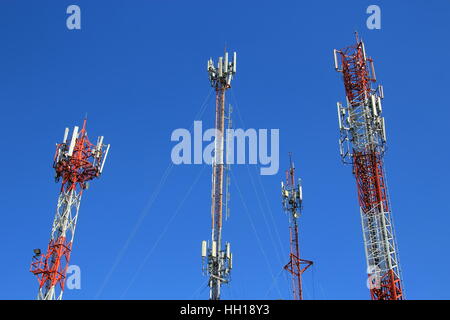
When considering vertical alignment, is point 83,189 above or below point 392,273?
above

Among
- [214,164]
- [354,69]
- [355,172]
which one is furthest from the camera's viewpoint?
[354,69]

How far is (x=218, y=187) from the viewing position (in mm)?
46438

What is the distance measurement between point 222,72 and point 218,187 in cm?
1236

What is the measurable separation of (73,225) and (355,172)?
32.2m

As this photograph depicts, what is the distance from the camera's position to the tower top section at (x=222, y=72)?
51.9 metres

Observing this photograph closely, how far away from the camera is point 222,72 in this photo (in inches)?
2046

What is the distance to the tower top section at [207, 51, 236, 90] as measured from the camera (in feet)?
170

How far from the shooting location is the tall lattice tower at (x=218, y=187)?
137ft

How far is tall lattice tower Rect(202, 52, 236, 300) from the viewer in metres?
41.8

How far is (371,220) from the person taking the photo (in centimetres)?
5809

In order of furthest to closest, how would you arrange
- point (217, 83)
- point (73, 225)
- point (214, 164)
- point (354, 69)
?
point (354, 69), point (73, 225), point (217, 83), point (214, 164)
